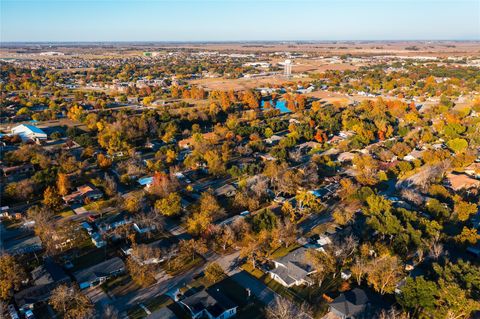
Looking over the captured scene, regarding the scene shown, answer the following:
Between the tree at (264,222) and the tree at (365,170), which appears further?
the tree at (365,170)

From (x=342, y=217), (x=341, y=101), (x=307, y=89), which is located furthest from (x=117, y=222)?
(x=307, y=89)

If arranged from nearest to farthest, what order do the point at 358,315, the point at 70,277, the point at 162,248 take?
the point at 358,315
the point at 70,277
the point at 162,248

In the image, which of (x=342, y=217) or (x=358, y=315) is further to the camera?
(x=342, y=217)

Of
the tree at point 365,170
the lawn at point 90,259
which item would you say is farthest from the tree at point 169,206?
the tree at point 365,170

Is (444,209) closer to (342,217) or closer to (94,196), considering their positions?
(342,217)

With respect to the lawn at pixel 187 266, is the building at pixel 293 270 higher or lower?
higher

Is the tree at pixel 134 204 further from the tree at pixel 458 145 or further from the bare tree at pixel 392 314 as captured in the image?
the tree at pixel 458 145

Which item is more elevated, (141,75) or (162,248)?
(141,75)
